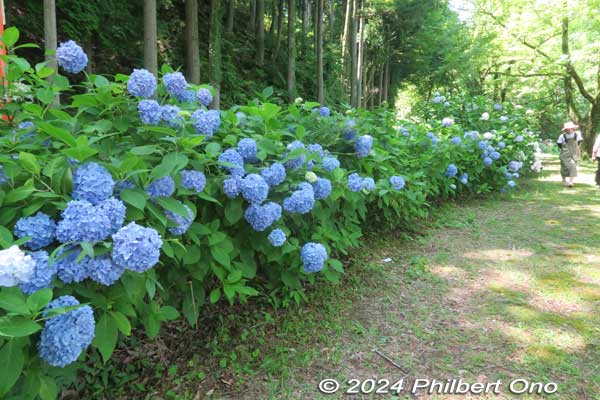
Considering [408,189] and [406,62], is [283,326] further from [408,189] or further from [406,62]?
[406,62]

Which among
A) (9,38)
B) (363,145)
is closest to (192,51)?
(363,145)

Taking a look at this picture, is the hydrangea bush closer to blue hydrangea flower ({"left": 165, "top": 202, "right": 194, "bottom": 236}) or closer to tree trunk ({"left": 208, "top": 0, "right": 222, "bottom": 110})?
blue hydrangea flower ({"left": 165, "top": 202, "right": 194, "bottom": 236})

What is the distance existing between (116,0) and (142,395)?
9.71 meters

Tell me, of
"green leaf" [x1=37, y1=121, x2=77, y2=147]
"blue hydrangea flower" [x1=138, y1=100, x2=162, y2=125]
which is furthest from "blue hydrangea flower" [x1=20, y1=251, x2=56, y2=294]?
"blue hydrangea flower" [x1=138, y1=100, x2=162, y2=125]

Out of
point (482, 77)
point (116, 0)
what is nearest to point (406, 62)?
point (482, 77)

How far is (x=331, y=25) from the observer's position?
17.7m

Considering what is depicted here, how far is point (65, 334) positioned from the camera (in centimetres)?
105

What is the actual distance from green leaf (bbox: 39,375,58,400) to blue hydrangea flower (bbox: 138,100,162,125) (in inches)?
37.5

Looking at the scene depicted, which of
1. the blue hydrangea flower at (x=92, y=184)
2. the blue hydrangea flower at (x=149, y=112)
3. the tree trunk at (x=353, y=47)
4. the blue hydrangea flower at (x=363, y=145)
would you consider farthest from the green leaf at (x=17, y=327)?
the tree trunk at (x=353, y=47)

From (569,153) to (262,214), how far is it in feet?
27.9

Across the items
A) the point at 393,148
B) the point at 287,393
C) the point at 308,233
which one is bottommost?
the point at 287,393

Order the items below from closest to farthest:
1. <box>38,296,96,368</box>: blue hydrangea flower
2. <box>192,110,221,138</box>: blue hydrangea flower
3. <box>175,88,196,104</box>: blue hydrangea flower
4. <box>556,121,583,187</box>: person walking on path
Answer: <box>38,296,96,368</box>: blue hydrangea flower → <box>192,110,221,138</box>: blue hydrangea flower → <box>175,88,196,104</box>: blue hydrangea flower → <box>556,121,583,187</box>: person walking on path

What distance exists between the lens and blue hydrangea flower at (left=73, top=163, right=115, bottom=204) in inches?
48.3

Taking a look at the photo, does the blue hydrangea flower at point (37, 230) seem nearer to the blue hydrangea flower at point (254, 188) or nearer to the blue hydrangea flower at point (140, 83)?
the blue hydrangea flower at point (140, 83)
